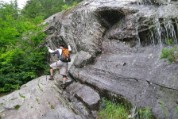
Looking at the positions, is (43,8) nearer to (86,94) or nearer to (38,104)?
(86,94)

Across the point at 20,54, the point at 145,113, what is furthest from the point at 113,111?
the point at 20,54

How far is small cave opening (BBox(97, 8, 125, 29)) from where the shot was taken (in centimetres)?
1468

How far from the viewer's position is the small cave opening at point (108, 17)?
14677 millimetres

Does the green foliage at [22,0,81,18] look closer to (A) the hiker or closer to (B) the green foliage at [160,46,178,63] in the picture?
(A) the hiker

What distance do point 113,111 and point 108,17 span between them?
21.2 feet

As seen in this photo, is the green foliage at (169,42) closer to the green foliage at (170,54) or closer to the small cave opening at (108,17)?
the green foliage at (170,54)

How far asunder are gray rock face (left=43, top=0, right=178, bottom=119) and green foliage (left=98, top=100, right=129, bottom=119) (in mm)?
425

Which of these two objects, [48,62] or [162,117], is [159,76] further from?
[48,62]

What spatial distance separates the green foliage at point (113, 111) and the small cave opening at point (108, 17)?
5620mm

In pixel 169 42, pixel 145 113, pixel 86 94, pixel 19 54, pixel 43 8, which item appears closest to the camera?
pixel 145 113

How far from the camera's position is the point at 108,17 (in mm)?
15141

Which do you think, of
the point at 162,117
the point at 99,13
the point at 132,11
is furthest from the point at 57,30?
the point at 162,117

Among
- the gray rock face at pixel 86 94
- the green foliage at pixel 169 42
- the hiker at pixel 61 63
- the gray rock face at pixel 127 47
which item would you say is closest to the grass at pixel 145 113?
the gray rock face at pixel 127 47

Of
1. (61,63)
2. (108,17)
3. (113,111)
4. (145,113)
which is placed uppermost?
(108,17)
